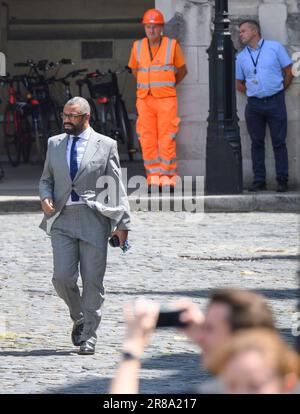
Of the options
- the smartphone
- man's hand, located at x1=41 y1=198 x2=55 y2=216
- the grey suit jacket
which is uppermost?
the smartphone

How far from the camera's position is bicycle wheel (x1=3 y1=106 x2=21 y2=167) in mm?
22125

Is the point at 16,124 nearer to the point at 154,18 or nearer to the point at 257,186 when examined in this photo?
the point at 154,18

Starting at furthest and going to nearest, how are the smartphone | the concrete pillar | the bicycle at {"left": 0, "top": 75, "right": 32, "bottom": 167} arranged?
1. the bicycle at {"left": 0, "top": 75, "right": 32, "bottom": 167}
2. the concrete pillar
3. the smartphone

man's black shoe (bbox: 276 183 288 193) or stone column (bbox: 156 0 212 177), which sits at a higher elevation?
stone column (bbox: 156 0 212 177)

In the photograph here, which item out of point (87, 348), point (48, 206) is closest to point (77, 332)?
point (87, 348)

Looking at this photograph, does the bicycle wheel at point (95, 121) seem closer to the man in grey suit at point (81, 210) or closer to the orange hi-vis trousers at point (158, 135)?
the orange hi-vis trousers at point (158, 135)

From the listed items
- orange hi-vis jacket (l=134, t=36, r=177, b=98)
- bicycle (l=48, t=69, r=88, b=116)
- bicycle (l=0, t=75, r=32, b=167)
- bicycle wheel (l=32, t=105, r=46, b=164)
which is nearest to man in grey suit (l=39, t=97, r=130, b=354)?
orange hi-vis jacket (l=134, t=36, r=177, b=98)

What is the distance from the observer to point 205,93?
1828 centimetres

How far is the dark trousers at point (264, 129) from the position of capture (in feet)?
58.0

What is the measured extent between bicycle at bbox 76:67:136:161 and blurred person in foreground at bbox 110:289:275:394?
18422mm

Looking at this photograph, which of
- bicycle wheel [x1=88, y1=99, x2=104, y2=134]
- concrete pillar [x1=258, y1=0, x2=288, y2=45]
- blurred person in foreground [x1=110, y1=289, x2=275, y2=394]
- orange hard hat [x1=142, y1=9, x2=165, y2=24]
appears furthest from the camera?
bicycle wheel [x1=88, y1=99, x2=104, y2=134]

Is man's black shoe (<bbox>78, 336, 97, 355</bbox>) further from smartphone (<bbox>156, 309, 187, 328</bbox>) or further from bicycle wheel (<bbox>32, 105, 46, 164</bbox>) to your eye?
bicycle wheel (<bbox>32, 105, 46, 164</bbox>)

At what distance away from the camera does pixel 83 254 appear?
896cm

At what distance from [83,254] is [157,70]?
29.0ft
